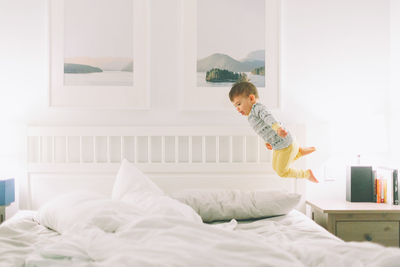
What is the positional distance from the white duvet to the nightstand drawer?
41cm

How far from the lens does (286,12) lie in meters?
2.50

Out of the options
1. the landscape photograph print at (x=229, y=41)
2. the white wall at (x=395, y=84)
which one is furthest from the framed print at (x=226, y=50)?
the white wall at (x=395, y=84)

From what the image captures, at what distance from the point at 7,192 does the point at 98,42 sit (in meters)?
1.11

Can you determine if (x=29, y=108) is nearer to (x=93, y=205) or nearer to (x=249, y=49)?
(x=93, y=205)

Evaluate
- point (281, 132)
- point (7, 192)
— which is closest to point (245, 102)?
point (281, 132)

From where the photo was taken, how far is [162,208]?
5.38 ft

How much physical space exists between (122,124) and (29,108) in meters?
0.64

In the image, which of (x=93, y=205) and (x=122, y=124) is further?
(x=122, y=124)

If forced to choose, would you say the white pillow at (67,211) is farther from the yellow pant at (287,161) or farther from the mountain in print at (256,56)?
the mountain in print at (256,56)

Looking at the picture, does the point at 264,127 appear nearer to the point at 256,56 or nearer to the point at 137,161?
the point at 256,56

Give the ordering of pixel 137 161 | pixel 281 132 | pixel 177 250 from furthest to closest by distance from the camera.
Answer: pixel 137 161, pixel 281 132, pixel 177 250

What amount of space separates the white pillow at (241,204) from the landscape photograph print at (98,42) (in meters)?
0.97

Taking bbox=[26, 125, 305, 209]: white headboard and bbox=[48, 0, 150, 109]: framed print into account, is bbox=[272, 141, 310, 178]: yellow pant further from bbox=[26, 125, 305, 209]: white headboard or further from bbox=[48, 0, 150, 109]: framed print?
Answer: bbox=[48, 0, 150, 109]: framed print

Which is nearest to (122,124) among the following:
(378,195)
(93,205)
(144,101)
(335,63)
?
(144,101)
